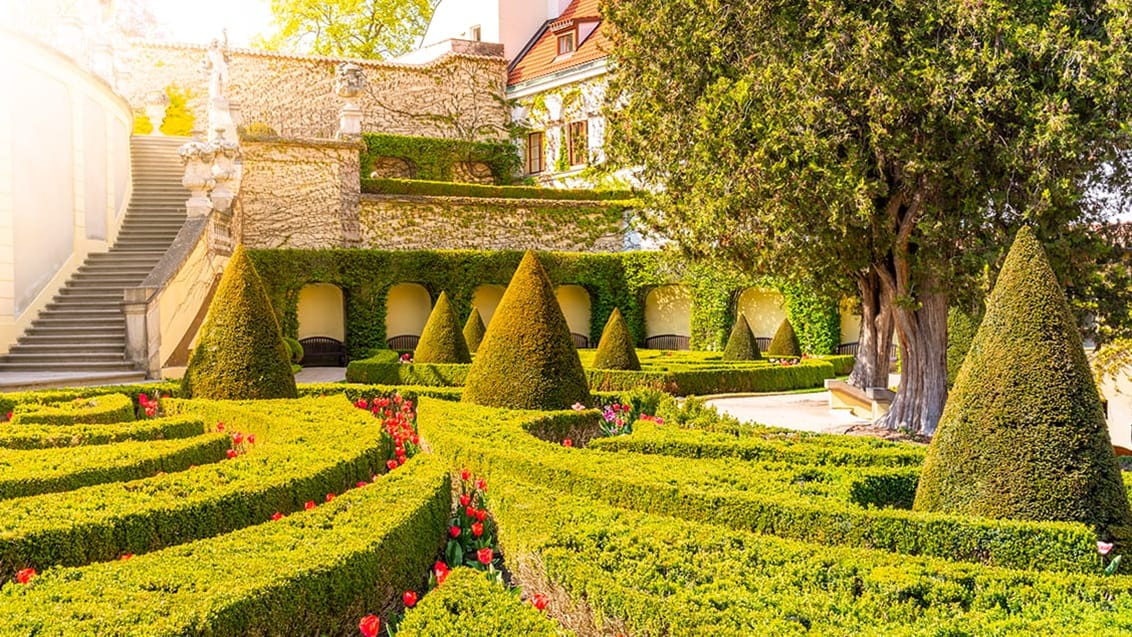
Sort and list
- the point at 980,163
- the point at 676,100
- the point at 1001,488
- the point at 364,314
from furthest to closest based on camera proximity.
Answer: the point at 364,314 → the point at 676,100 → the point at 980,163 → the point at 1001,488

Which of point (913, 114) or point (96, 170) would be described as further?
point (96, 170)

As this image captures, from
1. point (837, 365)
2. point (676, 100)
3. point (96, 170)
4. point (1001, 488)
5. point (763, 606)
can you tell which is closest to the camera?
point (763, 606)

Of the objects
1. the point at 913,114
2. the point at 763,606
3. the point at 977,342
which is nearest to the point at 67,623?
the point at 763,606

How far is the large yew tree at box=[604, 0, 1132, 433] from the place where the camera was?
9914mm

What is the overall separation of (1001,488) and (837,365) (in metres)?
16.9

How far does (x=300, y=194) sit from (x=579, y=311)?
32.3 feet

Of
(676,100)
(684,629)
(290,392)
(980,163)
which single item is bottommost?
(684,629)

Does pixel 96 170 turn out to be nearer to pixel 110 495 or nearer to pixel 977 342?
pixel 110 495

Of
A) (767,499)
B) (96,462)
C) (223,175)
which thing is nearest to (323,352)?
(223,175)

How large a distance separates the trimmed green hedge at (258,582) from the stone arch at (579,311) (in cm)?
2515

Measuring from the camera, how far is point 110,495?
5.88m

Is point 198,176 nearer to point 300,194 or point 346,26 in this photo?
point 300,194

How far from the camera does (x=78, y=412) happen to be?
370 inches

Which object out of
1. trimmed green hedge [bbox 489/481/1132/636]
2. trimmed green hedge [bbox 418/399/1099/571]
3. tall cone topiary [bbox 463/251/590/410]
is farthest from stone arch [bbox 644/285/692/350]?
trimmed green hedge [bbox 489/481/1132/636]
